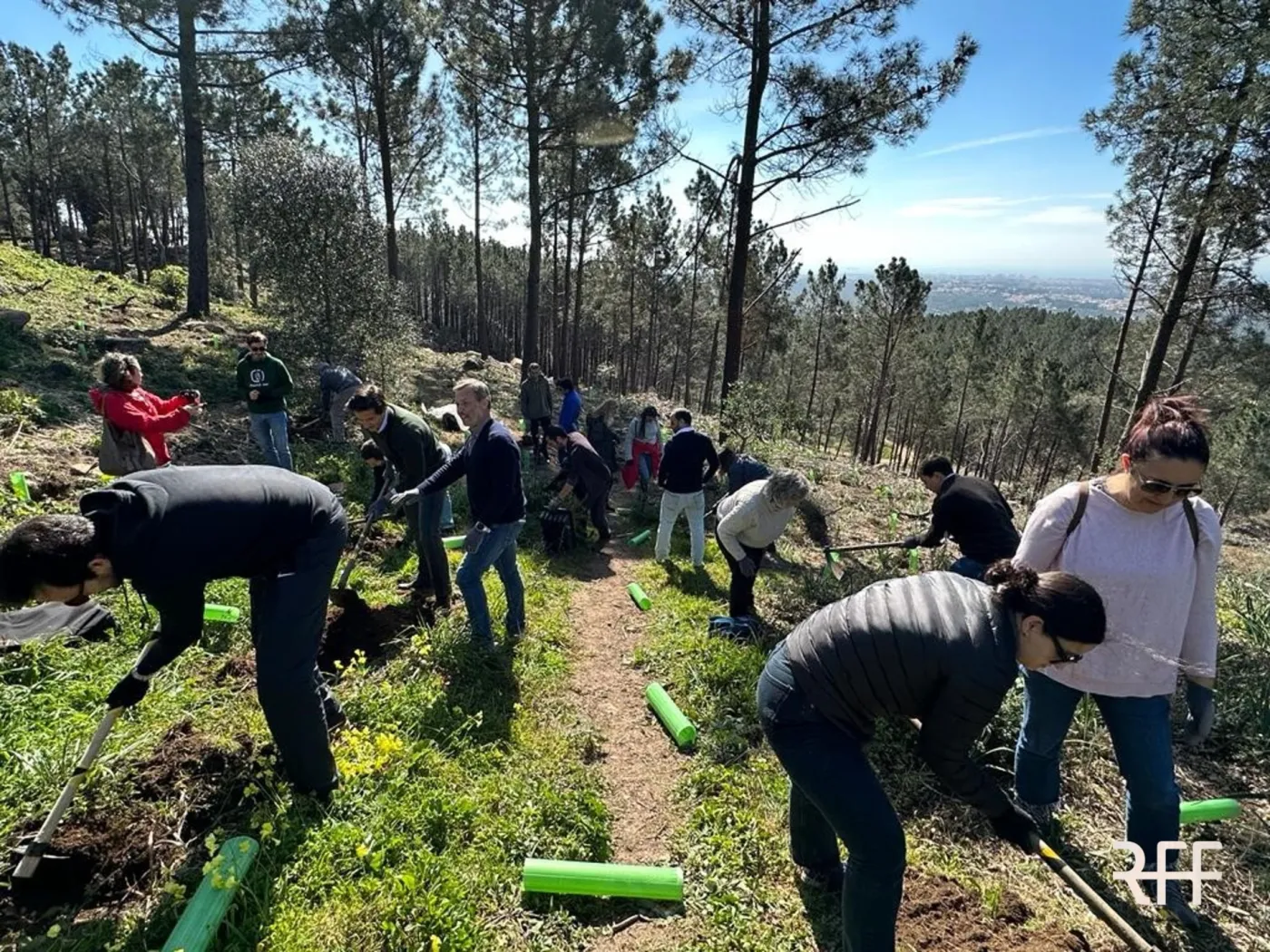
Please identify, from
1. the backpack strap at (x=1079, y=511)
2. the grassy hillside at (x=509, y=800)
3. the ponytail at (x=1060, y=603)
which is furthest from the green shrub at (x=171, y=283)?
the ponytail at (x=1060, y=603)

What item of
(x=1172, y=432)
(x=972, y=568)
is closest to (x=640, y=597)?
(x=972, y=568)

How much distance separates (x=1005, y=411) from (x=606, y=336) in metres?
26.2

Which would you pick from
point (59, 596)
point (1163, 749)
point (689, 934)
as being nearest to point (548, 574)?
point (689, 934)

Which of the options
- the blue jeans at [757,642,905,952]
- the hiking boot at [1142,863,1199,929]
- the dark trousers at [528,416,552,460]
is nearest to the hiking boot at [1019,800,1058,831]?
the hiking boot at [1142,863,1199,929]

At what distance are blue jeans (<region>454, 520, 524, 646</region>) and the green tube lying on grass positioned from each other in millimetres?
1958

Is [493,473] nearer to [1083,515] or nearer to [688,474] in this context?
[688,474]

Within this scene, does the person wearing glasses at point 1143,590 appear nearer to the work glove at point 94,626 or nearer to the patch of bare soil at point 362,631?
the patch of bare soil at point 362,631

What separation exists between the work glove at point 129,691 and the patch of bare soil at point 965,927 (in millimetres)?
3519

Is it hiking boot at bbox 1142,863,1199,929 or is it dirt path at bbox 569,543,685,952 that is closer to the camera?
hiking boot at bbox 1142,863,1199,929

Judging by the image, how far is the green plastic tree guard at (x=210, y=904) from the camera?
237 centimetres

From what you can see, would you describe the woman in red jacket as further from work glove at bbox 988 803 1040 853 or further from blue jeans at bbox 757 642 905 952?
work glove at bbox 988 803 1040 853

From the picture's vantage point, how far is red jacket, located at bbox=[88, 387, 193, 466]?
535 centimetres

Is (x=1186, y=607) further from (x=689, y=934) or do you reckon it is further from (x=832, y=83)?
(x=832, y=83)

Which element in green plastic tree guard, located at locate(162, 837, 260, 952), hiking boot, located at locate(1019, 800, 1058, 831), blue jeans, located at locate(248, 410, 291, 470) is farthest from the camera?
blue jeans, located at locate(248, 410, 291, 470)
